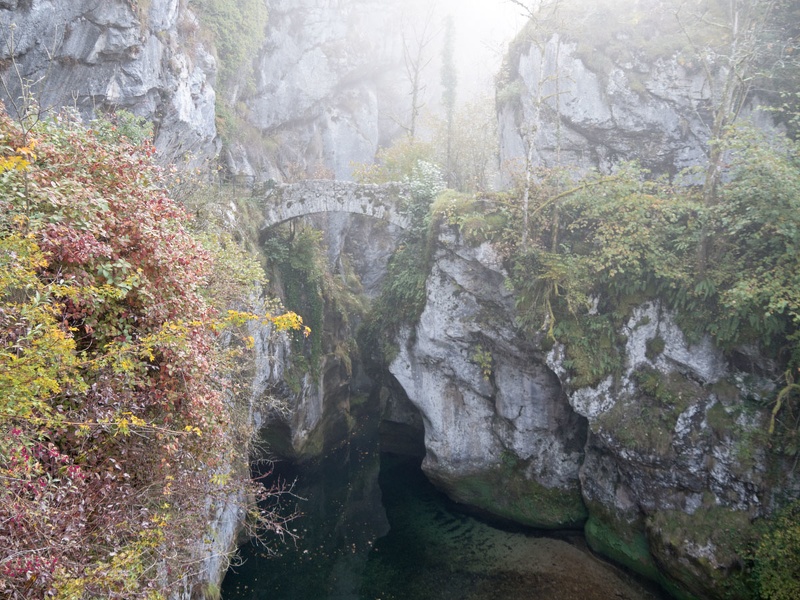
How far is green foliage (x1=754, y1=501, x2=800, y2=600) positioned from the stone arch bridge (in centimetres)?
1228

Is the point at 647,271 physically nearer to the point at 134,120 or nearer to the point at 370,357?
the point at 370,357

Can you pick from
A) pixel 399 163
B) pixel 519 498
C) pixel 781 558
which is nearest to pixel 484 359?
pixel 519 498

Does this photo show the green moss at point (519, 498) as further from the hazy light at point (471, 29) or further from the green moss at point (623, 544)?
the hazy light at point (471, 29)

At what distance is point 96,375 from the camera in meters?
4.98

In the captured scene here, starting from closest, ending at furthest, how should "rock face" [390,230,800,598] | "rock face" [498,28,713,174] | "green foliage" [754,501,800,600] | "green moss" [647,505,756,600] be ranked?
"green foliage" [754,501,800,600], "green moss" [647,505,756,600], "rock face" [390,230,800,598], "rock face" [498,28,713,174]

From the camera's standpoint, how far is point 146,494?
524 cm

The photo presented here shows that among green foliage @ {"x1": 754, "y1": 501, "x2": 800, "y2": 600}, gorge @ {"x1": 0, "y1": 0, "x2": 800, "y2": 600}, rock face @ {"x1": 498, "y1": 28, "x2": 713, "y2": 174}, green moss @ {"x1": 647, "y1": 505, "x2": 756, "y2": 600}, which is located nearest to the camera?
green foliage @ {"x1": 754, "y1": 501, "x2": 800, "y2": 600}

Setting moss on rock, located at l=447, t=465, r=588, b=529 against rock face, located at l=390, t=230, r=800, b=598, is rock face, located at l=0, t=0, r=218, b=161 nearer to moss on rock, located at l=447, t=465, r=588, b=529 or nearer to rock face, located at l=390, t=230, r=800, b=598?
rock face, located at l=390, t=230, r=800, b=598

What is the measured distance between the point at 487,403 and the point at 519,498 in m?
2.79

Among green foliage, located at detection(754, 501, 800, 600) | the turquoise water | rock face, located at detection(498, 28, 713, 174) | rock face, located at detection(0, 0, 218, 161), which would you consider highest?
rock face, located at detection(498, 28, 713, 174)

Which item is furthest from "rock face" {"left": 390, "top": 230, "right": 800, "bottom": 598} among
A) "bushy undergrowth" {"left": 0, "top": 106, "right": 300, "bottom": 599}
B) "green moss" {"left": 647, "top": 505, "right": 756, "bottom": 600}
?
"bushy undergrowth" {"left": 0, "top": 106, "right": 300, "bottom": 599}

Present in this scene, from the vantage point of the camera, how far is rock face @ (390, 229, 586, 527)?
14.2 meters

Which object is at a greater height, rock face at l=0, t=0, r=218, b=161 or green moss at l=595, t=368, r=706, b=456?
rock face at l=0, t=0, r=218, b=161

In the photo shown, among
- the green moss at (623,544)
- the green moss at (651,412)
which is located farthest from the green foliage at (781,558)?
the green moss at (623,544)
